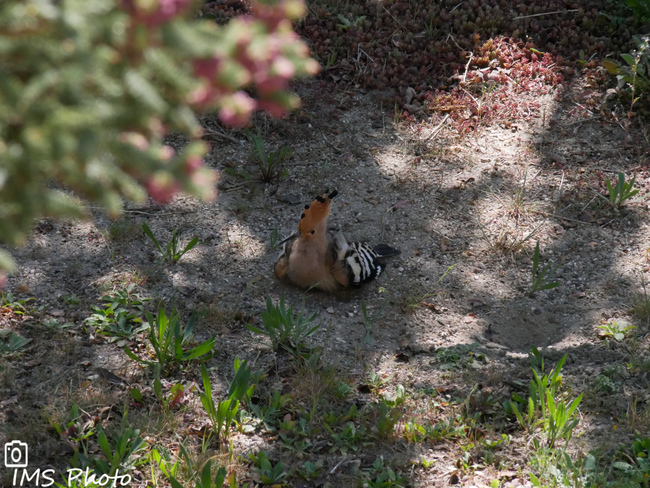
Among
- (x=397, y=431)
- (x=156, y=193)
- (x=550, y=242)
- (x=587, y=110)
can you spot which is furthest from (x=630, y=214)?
(x=156, y=193)

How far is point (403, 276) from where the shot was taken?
200 inches

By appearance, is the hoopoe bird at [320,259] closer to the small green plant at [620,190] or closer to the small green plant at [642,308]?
the small green plant at [642,308]

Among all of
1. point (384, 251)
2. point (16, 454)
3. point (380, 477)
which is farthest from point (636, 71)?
point (16, 454)

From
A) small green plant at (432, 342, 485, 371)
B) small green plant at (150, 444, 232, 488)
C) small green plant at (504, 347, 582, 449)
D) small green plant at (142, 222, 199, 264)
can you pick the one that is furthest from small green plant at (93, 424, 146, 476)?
small green plant at (504, 347, 582, 449)

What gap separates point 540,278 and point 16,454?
3421 mm

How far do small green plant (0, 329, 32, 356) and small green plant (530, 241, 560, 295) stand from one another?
3.36m

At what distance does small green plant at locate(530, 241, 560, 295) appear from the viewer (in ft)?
15.1

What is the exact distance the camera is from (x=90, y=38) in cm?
151

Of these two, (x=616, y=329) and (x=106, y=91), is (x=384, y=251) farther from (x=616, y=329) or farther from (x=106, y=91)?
(x=106, y=91)

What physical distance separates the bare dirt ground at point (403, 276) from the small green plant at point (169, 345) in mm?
122

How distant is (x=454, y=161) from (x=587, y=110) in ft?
4.74

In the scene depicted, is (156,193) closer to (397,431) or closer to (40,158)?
(40,158)

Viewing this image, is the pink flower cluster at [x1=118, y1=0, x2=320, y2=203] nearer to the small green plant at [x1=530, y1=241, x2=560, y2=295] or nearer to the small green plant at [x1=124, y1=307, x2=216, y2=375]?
the small green plant at [x1=124, y1=307, x2=216, y2=375]

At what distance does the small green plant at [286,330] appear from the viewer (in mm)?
3885
